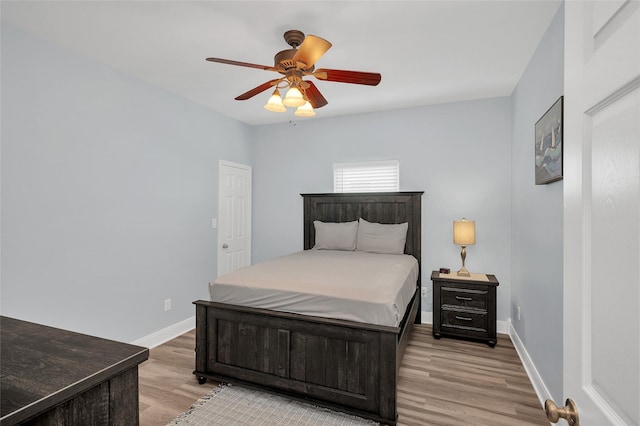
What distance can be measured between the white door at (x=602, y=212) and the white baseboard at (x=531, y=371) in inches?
75.4

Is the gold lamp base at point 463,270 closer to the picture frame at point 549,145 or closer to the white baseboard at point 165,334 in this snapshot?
the picture frame at point 549,145

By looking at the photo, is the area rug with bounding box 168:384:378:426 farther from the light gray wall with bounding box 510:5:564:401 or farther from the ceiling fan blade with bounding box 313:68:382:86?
the ceiling fan blade with bounding box 313:68:382:86

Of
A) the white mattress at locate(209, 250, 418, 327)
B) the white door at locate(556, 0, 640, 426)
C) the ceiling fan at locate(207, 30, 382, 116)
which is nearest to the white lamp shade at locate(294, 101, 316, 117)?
the ceiling fan at locate(207, 30, 382, 116)

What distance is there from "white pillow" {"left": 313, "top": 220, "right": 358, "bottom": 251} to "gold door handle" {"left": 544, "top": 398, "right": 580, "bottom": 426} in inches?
123

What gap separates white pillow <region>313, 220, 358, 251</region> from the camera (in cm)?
386

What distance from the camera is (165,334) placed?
10.9 ft

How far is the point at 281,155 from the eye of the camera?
4.68m

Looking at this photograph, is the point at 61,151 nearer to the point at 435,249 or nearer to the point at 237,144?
the point at 237,144

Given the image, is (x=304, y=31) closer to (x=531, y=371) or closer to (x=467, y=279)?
(x=467, y=279)

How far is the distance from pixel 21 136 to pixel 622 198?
3.16 m

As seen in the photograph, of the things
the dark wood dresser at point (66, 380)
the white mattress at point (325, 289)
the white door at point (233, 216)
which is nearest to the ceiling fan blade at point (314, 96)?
the white mattress at point (325, 289)

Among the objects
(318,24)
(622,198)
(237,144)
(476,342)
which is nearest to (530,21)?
(318,24)

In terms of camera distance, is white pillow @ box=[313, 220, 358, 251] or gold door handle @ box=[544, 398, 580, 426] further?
white pillow @ box=[313, 220, 358, 251]

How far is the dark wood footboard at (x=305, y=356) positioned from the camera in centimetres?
194
